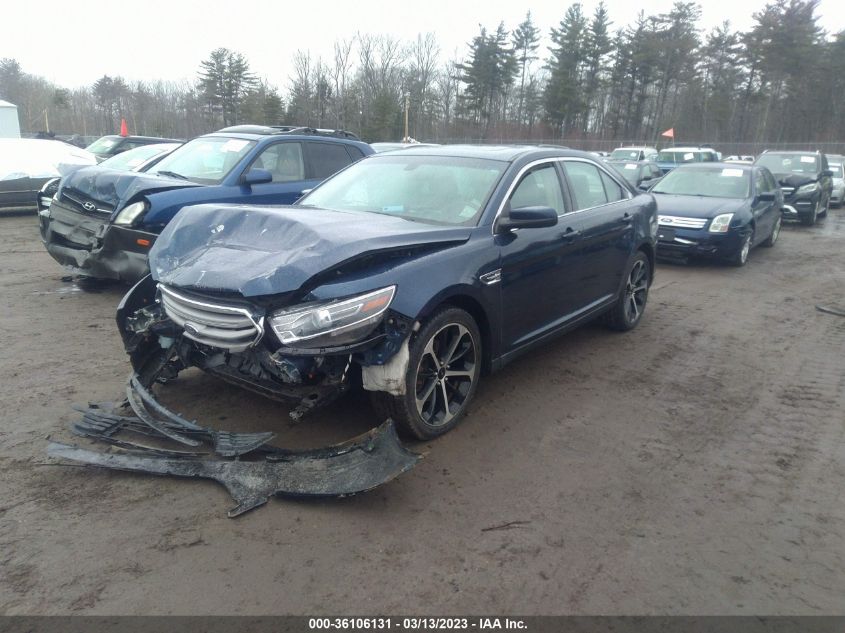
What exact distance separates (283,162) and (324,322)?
5.10 m

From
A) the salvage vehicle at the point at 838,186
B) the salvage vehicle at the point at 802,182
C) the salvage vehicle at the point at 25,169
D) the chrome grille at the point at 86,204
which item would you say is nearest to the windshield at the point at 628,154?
the salvage vehicle at the point at 802,182

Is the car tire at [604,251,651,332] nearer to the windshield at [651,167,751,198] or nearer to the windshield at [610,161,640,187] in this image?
the windshield at [651,167,751,198]

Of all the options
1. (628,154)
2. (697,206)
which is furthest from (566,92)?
(697,206)

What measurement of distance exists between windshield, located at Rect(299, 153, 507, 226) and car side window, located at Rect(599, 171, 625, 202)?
1658mm

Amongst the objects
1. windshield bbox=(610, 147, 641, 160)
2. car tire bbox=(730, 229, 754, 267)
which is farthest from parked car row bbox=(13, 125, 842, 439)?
windshield bbox=(610, 147, 641, 160)

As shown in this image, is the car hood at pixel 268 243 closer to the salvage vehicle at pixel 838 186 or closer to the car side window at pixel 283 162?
the car side window at pixel 283 162

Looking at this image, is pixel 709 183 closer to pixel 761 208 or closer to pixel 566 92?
pixel 761 208

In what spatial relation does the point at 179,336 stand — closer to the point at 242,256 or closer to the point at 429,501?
the point at 242,256

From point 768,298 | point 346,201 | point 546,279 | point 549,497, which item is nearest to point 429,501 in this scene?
point 549,497

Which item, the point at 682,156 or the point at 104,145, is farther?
the point at 682,156

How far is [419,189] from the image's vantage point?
4.74m

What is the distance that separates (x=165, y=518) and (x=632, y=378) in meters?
3.74

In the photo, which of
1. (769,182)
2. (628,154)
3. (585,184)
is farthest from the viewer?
(628,154)

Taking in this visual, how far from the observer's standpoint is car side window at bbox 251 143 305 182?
Result: 7695mm
